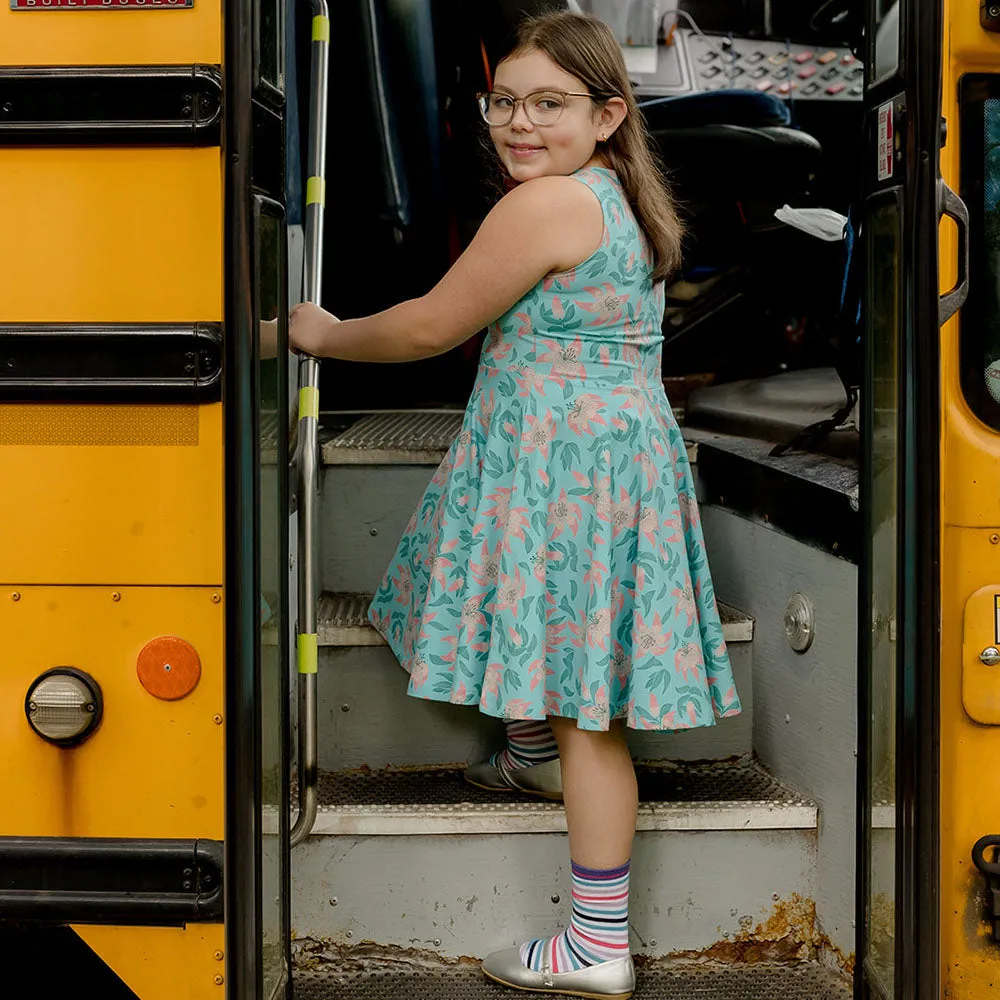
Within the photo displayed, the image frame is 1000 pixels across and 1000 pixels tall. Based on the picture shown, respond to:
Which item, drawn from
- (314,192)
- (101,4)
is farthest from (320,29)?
(101,4)

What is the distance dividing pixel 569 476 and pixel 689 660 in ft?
0.95

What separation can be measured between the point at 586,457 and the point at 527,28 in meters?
0.56

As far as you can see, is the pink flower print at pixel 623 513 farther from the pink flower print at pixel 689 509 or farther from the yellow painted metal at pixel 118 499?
the yellow painted metal at pixel 118 499

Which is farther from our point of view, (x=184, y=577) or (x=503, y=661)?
(x=503, y=661)

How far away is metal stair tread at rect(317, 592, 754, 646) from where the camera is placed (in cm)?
185

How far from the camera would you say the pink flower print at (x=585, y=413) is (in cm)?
159

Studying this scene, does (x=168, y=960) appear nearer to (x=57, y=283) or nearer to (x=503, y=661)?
(x=503, y=661)

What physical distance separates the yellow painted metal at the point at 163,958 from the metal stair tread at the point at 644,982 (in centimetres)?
44

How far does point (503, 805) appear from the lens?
68.8 inches

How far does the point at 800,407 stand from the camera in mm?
2338

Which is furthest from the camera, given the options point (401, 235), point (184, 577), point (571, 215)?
point (401, 235)

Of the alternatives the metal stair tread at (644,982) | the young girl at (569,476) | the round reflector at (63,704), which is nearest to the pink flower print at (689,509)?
the young girl at (569,476)

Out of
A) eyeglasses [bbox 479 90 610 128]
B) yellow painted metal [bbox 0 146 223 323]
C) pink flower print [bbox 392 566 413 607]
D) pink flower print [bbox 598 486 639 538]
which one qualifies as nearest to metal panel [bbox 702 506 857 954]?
pink flower print [bbox 598 486 639 538]

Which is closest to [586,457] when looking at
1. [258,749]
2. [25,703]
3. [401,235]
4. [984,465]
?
[984,465]
